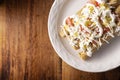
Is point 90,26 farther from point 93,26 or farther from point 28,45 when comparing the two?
point 28,45

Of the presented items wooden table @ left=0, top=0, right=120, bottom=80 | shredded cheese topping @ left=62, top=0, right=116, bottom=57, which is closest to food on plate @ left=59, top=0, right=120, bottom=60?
shredded cheese topping @ left=62, top=0, right=116, bottom=57

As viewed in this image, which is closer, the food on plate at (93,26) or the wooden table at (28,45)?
the food on plate at (93,26)

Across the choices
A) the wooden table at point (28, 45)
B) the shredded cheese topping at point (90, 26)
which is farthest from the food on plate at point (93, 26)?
the wooden table at point (28, 45)

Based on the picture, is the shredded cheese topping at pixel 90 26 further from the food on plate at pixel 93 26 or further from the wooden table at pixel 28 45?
the wooden table at pixel 28 45

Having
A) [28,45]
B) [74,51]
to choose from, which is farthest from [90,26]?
[28,45]

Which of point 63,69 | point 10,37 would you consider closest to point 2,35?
point 10,37

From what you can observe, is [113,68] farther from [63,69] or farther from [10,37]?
[10,37]
